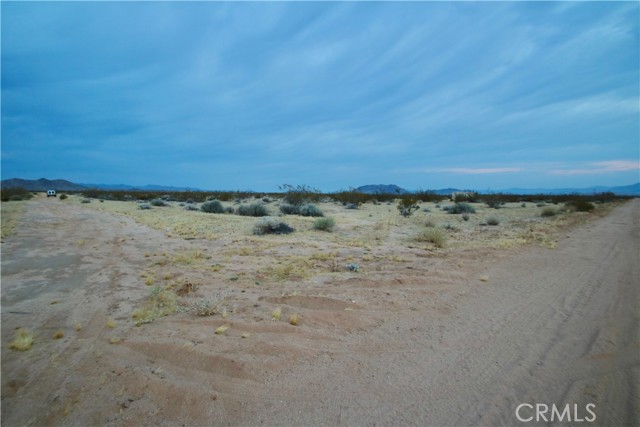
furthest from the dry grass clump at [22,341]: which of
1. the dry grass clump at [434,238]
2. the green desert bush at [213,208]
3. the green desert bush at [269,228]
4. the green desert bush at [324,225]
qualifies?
the green desert bush at [213,208]

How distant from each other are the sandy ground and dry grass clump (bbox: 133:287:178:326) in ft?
0.51

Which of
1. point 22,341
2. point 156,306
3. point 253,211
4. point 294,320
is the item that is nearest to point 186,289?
point 156,306

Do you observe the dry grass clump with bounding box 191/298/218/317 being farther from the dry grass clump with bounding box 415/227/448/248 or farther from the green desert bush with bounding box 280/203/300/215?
the green desert bush with bounding box 280/203/300/215

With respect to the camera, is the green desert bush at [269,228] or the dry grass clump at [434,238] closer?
the dry grass clump at [434,238]

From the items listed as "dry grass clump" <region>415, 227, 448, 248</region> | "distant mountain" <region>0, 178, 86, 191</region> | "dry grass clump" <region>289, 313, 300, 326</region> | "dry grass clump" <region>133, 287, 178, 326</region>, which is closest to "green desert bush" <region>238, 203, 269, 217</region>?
"dry grass clump" <region>415, 227, 448, 248</region>

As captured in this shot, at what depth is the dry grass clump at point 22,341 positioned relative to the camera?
4531 mm

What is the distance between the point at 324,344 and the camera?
4.61 metres

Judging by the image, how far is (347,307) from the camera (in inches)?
233

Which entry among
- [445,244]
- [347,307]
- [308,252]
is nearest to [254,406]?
[347,307]

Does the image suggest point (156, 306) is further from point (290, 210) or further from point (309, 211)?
point (290, 210)

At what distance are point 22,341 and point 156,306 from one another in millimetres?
1807

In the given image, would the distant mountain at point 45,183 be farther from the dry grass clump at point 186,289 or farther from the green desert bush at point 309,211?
the dry grass clump at point 186,289

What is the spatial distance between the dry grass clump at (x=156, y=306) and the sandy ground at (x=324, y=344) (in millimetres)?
156

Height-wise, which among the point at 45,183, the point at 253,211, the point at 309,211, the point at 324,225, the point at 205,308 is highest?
the point at 45,183
